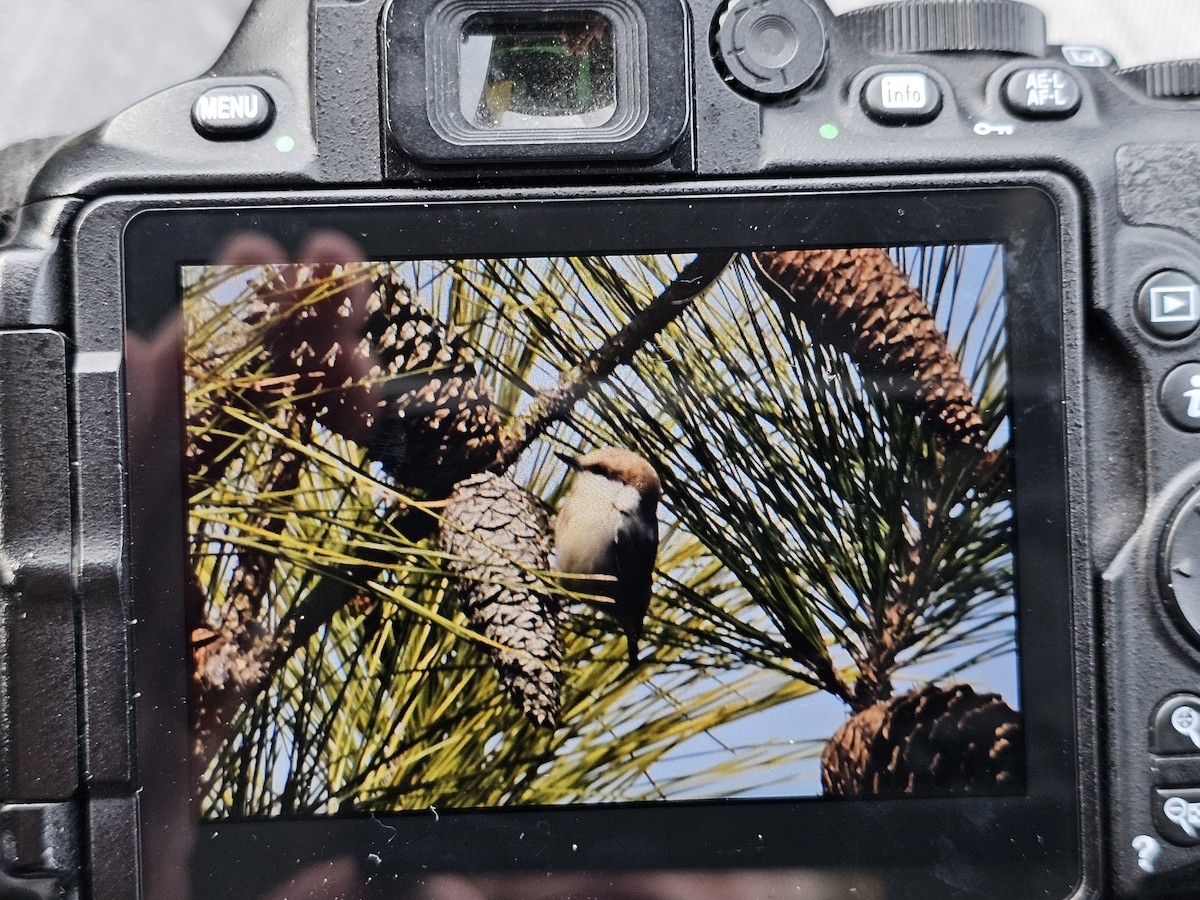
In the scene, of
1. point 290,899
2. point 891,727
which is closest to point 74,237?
point 290,899

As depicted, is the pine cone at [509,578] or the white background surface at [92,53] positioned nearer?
the pine cone at [509,578]

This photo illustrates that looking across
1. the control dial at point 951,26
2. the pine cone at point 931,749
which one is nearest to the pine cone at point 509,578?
the pine cone at point 931,749

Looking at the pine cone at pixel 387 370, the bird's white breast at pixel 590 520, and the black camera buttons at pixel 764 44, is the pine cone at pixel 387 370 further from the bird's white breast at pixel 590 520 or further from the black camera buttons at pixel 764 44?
the black camera buttons at pixel 764 44

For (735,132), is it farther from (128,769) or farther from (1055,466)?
(128,769)

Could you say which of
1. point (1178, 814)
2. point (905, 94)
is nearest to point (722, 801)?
point (1178, 814)

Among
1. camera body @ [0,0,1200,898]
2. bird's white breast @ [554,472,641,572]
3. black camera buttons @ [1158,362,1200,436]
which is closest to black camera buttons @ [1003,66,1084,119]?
camera body @ [0,0,1200,898]
